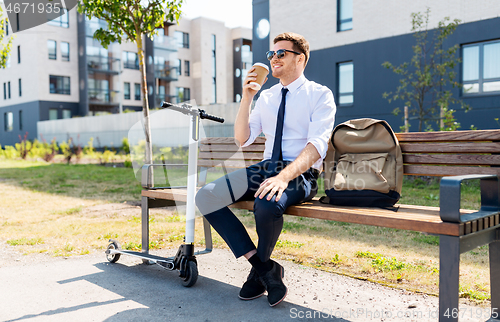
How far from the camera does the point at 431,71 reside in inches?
522

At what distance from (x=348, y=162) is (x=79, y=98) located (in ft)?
124

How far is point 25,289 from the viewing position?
329 cm

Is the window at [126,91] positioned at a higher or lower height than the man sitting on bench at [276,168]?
higher

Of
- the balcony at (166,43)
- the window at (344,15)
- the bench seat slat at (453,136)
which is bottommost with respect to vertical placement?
the bench seat slat at (453,136)

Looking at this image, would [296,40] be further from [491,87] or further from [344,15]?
[344,15]

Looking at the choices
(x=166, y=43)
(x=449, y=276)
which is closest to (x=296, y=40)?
(x=449, y=276)

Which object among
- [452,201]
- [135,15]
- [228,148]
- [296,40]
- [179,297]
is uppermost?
[135,15]

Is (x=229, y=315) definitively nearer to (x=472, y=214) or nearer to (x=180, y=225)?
(x=472, y=214)

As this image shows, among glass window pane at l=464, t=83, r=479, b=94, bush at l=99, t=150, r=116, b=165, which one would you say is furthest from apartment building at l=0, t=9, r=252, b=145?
glass window pane at l=464, t=83, r=479, b=94

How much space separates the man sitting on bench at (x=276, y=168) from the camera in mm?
2789

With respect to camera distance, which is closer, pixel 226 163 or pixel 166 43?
pixel 226 163

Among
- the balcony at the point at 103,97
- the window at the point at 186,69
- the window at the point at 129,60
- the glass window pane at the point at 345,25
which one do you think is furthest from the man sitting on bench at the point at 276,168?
the window at the point at 186,69

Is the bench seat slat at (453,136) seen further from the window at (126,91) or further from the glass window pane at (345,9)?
the window at (126,91)

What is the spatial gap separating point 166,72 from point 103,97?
A: 20.7ft
